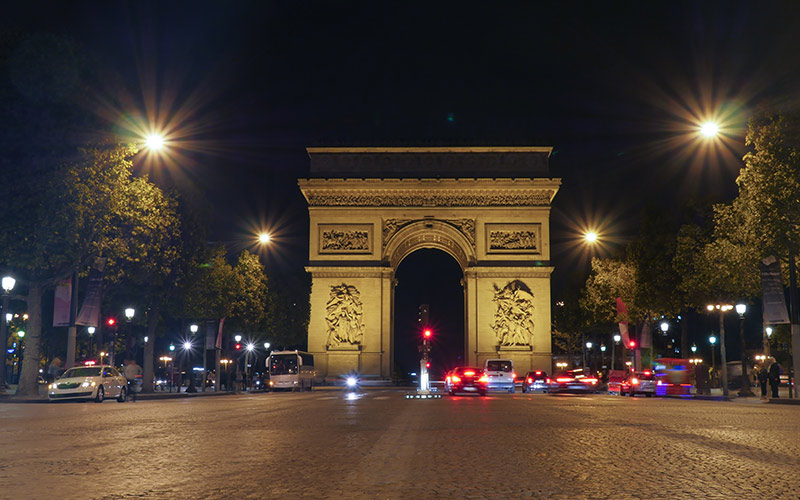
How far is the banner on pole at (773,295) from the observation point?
29.9 meters

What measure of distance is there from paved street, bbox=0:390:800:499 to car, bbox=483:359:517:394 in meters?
24.6

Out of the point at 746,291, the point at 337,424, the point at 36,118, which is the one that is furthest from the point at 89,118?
the point at 746,291

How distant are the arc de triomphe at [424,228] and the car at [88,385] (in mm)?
25437

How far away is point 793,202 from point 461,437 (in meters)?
22.0

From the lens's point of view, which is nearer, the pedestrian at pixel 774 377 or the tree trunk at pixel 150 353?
the pedestrian at pixel 774 377

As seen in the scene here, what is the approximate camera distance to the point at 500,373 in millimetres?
40812

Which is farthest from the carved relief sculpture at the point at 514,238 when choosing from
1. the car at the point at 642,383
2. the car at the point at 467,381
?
the car at the point at 467,381

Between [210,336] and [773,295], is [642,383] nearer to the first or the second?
[773,295]

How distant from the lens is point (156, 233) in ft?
118

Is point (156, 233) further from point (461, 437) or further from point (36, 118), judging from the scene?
point (461, 437)

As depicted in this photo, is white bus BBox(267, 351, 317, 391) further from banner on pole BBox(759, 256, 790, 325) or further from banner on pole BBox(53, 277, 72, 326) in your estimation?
banner on pole BBox(759, 256, 790, 325)

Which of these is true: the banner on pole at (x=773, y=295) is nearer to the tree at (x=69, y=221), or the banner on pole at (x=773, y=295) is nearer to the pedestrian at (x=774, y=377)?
the pedestrian at (x=774, y=377)

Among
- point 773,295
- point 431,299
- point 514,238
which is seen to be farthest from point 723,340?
point 431,299

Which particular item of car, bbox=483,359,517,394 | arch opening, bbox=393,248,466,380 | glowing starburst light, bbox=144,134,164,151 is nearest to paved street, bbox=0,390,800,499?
glowing starburst light, bbox=144,134,164,151
